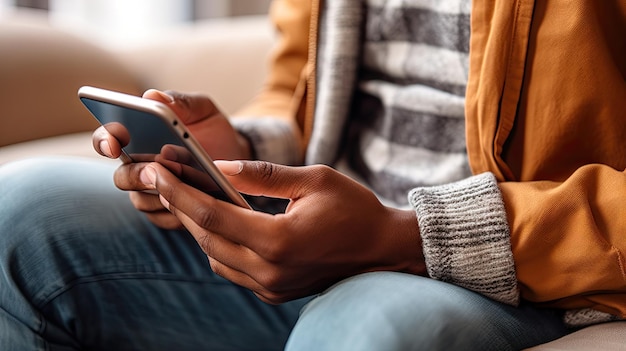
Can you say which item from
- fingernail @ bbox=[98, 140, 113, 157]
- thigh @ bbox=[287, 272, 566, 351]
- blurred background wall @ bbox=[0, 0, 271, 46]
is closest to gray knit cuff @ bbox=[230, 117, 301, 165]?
fingernail @ bbox=[98, 140, 113, 157]

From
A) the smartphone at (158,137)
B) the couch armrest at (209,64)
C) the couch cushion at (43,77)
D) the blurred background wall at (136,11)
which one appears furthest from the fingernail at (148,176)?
the blurred background wall at (136,11)

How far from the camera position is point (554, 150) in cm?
68

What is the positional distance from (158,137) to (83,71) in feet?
2.35

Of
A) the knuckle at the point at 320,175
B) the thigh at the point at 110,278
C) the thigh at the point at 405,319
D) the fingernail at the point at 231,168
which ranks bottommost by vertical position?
the thigh at the point at 110,278

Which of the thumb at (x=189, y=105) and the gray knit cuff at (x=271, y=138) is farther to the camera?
the gray knit cuff at (x=271, y=138)

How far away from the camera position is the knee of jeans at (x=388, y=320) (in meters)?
0.51

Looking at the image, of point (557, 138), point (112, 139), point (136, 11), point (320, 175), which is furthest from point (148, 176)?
point (136, 11)

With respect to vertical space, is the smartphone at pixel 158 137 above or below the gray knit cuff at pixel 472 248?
above

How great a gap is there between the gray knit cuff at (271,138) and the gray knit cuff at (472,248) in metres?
0.35

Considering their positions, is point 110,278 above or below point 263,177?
below

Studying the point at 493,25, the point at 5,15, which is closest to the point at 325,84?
the point at 493,25

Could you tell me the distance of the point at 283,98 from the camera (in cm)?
108

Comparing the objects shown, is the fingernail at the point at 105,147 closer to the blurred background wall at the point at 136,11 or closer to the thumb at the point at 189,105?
the thumb at the point at 189,105

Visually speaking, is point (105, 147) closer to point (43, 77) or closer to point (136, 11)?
point (43, 77)
